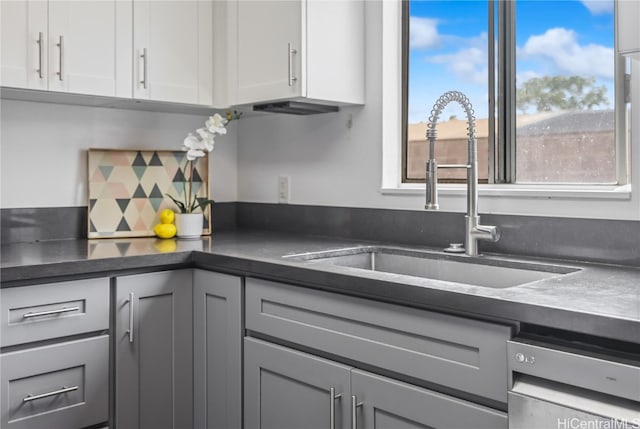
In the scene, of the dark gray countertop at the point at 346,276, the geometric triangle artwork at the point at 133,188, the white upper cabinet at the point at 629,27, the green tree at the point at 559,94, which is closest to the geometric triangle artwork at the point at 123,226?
the geometric triangle artwork at the point at 133,188

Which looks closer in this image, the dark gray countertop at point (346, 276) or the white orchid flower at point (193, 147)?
the dark gray countertop at point (346, 276)

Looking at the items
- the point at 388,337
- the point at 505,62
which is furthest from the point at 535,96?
the point at 388,337

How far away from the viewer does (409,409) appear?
1.45 meters

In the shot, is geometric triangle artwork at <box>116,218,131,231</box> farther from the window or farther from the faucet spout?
the faucet spout

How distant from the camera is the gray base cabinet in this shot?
4.52 feet

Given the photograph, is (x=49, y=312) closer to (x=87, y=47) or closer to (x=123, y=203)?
(x=123, y=203)

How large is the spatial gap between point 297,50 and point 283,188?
752mm

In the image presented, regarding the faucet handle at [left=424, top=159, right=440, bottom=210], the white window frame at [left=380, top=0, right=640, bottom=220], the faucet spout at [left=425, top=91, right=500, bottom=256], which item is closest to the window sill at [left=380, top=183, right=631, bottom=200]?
the white window frame at [left=380, top=0, right=640, bottom=220]

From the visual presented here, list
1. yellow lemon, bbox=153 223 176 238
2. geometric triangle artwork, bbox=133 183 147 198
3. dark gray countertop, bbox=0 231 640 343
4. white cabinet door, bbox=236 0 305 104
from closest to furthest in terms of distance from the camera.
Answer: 1. dark gray countertop, bbox=0 231 640 343
2. white cabinet door, bbox=236 0 305 104
3. yellow lemon, bbox=153 223 176 238
4. geometric triangle artwork, bbox=133 183 147 198

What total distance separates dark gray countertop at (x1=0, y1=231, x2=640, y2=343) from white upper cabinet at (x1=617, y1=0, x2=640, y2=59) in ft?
1.74

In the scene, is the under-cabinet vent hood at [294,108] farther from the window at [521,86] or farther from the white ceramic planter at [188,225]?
the white ceramic planter at [188,225]

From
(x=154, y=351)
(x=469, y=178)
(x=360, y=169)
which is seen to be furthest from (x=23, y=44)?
(x=469, y=178)

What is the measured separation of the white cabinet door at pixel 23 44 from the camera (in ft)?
6.64

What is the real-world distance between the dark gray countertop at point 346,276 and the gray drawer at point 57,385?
0.22 m
